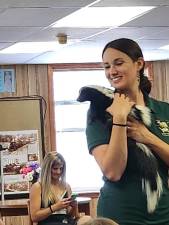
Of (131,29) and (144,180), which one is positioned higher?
(131,29)

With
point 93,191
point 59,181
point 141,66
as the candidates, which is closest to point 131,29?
point 59,181

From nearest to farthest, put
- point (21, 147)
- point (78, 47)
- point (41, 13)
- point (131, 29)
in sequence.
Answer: point (41, 13) → point (131, 29) → point (78, 47) → point (21, 147)

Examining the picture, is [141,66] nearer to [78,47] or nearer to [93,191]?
[78,47]

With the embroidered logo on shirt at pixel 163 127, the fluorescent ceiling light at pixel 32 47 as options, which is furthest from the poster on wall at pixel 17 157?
the embroidered logo on shirt at pixel 163 127

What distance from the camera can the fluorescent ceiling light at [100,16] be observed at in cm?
438

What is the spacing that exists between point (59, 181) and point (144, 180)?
3.43 metres

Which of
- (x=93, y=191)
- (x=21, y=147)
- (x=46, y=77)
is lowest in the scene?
(x=93, y=191)

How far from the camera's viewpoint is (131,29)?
521 centimetres

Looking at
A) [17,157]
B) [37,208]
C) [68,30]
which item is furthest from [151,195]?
[17,157]

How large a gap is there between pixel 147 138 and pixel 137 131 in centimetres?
3

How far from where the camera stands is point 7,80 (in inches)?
281

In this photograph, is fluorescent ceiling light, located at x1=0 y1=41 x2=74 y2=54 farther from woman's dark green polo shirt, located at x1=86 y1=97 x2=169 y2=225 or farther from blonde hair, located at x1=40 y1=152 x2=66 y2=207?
woman's dark green polo shirt, located at x1=86 y1=97 x2=169 y2=225

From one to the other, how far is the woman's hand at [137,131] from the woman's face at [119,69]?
0.10 meters

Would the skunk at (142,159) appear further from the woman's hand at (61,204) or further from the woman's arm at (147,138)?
the woman's hand at (61,204)
